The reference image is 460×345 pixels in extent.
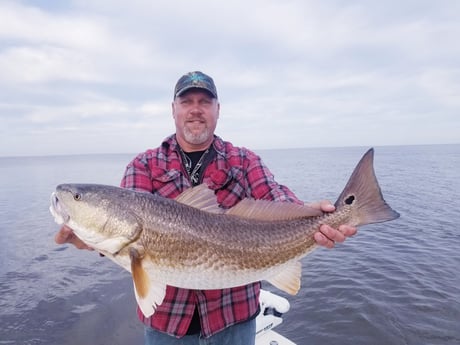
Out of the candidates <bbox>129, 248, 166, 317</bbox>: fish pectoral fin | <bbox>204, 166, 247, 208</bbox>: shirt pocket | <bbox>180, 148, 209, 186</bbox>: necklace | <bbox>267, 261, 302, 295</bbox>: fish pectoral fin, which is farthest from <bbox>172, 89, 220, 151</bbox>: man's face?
<bbox>267, 261, 302, 295</bbox>: fish pectoral fin

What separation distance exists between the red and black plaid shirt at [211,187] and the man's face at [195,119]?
0.15m

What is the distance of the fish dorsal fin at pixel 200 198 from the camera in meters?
3.50

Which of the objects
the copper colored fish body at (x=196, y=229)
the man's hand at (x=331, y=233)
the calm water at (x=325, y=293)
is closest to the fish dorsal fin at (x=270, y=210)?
the copper colored fish body at (x=196, y=229)

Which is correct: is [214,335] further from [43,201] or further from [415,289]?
[43,201]

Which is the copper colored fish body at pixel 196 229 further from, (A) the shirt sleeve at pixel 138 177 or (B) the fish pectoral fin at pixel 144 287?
(A) the shirt sleeve at pixel 138 177

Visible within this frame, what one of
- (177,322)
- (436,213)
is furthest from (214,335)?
(436,213)

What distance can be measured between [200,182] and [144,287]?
1.39 metres

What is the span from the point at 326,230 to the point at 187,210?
144 centimetres

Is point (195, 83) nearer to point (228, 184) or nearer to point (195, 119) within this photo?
point (195, 119)

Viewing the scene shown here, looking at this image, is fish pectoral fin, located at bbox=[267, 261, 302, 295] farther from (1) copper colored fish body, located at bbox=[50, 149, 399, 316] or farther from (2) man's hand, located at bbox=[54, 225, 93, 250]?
(2) man's hand, located at bbox=[54, 225, 93, 250]

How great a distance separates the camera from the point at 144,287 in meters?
3.23

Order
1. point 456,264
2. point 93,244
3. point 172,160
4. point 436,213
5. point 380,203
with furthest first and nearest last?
1. point 436,213
2. point 456,264
3. point 172,160
4. point 380,203
5. point 93,244

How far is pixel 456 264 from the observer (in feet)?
43.8

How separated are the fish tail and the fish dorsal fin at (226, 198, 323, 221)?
1.11ft
